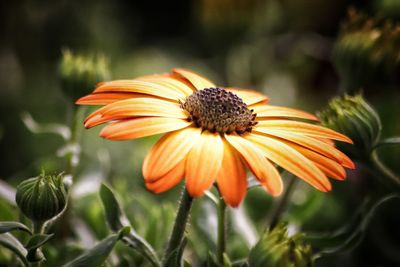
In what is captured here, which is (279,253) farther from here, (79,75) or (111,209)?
(79,75)

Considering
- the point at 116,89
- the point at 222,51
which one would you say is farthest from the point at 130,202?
the point at 222,51

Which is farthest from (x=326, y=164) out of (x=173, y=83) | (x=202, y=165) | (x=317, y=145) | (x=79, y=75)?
(x=79, y=75)

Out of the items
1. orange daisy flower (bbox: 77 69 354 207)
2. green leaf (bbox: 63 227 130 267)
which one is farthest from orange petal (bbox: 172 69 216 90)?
green leaf (bbox: 63 227 130 267)

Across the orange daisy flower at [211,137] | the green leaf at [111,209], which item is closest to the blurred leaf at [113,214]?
the green leaf at [111,209]

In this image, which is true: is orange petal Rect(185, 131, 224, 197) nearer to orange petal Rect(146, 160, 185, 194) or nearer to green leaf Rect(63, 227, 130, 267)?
orange petal Rect(146, 160, 185, 194)

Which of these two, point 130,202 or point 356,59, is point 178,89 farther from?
point 356,59

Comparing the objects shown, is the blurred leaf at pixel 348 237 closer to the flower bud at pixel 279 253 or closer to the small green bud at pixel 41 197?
the flower bud at pixel 279 253
